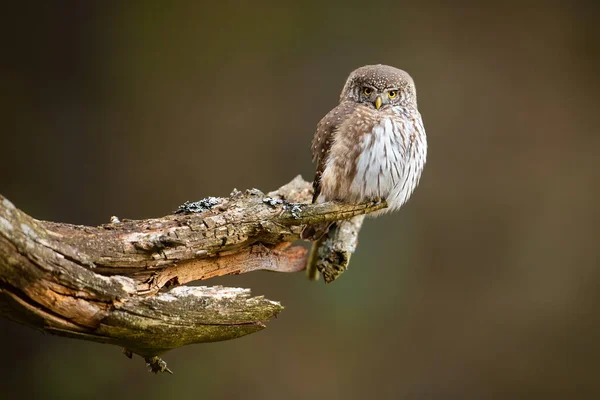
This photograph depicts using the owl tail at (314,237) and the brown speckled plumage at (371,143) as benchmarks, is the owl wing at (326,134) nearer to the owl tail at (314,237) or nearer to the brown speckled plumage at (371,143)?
the brown speckled plumage at (371,143)

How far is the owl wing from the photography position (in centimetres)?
321

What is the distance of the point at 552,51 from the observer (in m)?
5.43

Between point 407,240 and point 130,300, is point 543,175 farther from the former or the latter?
point 130,300

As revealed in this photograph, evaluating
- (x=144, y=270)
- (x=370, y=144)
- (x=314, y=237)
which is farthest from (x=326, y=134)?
(x=144, y=270)

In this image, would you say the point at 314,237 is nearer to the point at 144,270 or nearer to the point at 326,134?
the point at 326,134

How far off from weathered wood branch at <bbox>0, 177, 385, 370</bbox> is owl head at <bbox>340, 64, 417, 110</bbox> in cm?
81

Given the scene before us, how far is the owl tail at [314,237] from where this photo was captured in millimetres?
3260

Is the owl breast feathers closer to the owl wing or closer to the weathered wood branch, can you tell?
the owl wing

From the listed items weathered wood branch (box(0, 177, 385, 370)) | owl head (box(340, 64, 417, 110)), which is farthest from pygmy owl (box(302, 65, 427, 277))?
weathered wood branch (box(0, 177, 385, 370))

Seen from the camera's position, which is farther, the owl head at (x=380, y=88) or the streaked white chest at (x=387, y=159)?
the owl head at (x=380, y=88)

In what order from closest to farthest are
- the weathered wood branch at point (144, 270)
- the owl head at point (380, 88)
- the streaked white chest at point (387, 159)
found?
the weathered wood branch at point (144, 270) < the streaked white chest at point (387, 159) < the owl head at point (380, 88)

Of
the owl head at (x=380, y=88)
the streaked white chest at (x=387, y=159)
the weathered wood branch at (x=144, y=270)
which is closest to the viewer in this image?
the weathered wood branch at (x=144, y=270)

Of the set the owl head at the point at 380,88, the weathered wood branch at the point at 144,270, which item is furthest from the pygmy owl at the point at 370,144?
the weathered wood branch at the point at 144,270

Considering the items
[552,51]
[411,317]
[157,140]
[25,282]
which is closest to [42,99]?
[157,140]
